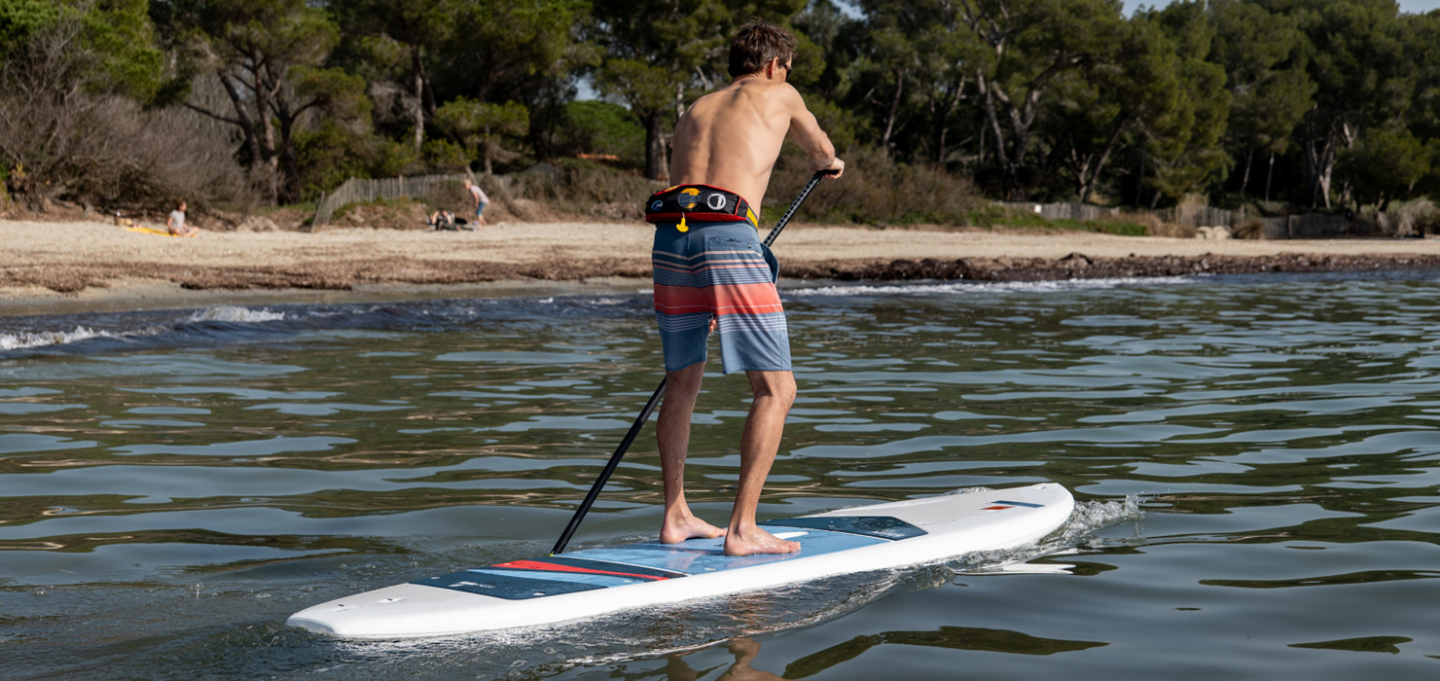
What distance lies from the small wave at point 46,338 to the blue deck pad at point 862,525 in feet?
28.2

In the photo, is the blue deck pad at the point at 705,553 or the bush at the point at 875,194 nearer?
the blue deck pad at the point at 705,553

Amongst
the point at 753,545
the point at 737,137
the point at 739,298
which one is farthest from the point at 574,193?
the point at 753,545

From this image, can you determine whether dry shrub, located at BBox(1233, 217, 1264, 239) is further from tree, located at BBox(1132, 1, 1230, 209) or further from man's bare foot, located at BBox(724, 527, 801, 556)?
man's bare foot, located at BBox(724, 527, 801, 556)

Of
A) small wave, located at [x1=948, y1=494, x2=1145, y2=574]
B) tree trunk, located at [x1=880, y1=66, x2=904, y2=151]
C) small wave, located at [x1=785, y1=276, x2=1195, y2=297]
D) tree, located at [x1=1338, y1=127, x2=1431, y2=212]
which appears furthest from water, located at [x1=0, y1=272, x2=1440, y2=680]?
tree, located at [x1=1338, y1=127, x2=1431, y2=212]

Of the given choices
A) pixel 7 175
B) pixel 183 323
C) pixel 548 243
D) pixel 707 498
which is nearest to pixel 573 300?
pixel 183 323

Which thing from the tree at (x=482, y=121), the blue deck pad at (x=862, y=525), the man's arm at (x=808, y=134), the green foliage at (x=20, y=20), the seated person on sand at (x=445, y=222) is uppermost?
the green foliage at (x=20, y=20)

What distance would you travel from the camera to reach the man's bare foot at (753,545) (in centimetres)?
395

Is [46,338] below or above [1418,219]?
below

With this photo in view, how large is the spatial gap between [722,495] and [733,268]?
1.57 meters

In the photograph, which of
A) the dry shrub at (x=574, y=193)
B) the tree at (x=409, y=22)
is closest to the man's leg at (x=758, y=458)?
the dry shrub at (x=574, y=193)

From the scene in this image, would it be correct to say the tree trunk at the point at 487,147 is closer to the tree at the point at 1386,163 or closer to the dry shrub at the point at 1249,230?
the dry shrub at the point at 1249,230

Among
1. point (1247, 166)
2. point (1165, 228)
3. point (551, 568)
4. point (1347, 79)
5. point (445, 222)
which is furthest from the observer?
point (1247, 166)

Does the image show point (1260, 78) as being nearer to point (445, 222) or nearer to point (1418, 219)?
point (1418, 219)

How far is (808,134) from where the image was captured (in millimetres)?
4320
